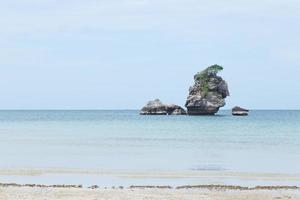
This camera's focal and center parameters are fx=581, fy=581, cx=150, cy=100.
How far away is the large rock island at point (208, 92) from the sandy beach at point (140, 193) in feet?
319

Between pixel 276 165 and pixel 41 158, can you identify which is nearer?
pixel 276 165

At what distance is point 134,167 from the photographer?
33.3 metres

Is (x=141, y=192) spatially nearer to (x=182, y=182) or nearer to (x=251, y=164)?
(x=182, y=182)

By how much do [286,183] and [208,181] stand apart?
3.55m

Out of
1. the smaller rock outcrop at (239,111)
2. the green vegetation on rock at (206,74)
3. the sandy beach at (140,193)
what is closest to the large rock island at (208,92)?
the green vegetation on rock at (206,74)

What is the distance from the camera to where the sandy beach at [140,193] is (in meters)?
20.8

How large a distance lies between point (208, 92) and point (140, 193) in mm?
99138

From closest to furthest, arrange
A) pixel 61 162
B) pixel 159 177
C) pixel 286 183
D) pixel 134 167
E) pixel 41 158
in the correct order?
pixel 286 183, pixel 159 177, pixel 134 167, pixel 61 162, pixel 41 158

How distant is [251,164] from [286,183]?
8642mm

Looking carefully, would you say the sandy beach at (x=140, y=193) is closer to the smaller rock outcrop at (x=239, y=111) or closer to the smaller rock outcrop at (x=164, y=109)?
the smaller rock outcrop at (x=164, y=109)

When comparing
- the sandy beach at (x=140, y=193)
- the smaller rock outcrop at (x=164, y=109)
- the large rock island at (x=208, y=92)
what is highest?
the large rock island at (x=208, y=92)

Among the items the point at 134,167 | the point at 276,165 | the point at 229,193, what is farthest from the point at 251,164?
A: the point at 229,193

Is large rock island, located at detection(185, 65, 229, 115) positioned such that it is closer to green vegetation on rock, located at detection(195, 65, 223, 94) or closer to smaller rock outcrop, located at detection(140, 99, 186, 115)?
green vegetation on rock, located at detection(195, 65, 223, 94)

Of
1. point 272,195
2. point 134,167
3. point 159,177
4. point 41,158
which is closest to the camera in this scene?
point 272,195
